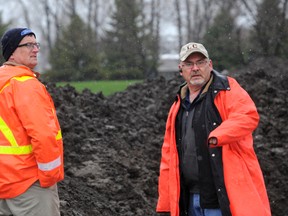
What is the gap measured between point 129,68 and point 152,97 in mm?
18048

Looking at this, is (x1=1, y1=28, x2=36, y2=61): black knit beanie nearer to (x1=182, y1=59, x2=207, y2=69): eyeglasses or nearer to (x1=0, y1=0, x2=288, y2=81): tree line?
(x1=182, y1=59, x2=207, y2=69): eyeglasses

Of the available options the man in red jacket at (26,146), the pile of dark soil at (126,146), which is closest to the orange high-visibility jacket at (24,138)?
the man in red jacket at (26,146)

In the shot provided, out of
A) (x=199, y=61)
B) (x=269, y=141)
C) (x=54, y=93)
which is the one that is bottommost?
(x=269, y=141)

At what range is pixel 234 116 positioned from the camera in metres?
3.95

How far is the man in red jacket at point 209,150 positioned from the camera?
3.94m

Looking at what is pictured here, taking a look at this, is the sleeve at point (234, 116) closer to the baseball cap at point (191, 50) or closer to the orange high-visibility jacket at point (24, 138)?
the baseball cap at point (191, 50)

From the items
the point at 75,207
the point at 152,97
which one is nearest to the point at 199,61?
the point at 75,207

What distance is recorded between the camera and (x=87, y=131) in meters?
10.5

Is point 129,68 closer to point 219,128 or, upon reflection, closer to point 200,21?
point 200,21

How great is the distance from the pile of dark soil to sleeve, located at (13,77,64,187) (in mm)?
2057

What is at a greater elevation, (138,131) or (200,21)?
(200,21)

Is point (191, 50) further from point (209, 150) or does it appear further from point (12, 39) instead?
point (12, 39)

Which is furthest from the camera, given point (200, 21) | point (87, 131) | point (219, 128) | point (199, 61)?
point (200, 21)

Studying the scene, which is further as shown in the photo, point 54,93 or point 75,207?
point 54,93
